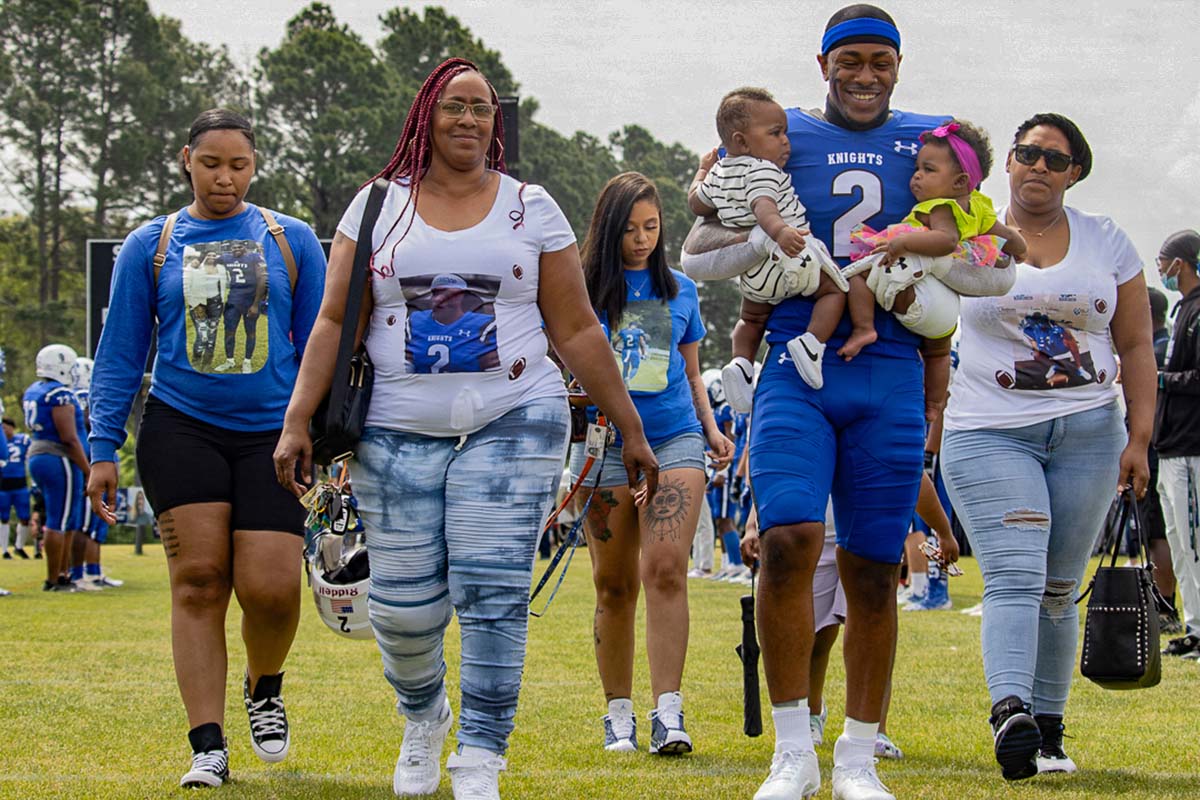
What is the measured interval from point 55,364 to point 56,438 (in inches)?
31.6

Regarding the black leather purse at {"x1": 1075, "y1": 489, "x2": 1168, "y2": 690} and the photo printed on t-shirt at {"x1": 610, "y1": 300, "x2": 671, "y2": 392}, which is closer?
the black leather purse at {"x1": 1075, "y1": 489, "x2": 1168, "y2": 690}

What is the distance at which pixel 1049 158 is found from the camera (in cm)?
592

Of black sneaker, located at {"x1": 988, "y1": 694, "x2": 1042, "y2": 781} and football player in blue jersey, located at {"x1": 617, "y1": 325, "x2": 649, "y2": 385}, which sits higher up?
football player in blue jersey, located at {"x1": 617, "y1": 325, "x2": 649, "y2": 385}

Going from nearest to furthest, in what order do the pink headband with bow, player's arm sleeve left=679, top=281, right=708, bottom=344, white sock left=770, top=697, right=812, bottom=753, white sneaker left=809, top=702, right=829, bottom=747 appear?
white sock left=770, top=697, right=812, bottom=753 → the pink headband with bow → white sneaker left=809, top=702, right=829, bottom=747 → player's arm sleeve left=679, top=281, right=708, bottom=344

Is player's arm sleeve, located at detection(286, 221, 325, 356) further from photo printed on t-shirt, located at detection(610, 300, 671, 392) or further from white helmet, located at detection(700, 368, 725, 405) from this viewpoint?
white helmet, located at detection(700, 368, 725, 405)

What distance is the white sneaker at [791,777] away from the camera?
4645 millimetres

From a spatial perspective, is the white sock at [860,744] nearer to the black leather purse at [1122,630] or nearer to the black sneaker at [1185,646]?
the black leather purse at [1122,630]

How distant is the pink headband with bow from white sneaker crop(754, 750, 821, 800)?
6.35 feet

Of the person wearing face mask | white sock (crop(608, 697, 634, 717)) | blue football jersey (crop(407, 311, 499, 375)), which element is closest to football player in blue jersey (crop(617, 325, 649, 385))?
white sock (crop(608, 697, 634, 717))

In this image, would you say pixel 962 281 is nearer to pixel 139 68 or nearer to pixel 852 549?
pixel 852 549

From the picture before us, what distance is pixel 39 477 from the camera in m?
15.7

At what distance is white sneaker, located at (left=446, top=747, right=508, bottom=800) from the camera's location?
450 centimetres

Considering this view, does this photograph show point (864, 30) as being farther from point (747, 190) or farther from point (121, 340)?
point (121, 340)

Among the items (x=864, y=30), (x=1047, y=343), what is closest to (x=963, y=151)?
(x=864, y=30)
